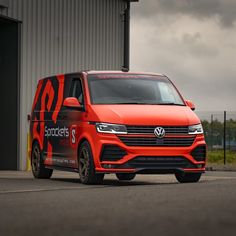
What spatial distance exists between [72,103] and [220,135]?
69.5 ft

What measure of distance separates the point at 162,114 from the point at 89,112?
1321 millimetres

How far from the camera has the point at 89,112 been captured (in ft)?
49.2

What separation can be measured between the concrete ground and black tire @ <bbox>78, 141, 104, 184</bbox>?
2.10 m

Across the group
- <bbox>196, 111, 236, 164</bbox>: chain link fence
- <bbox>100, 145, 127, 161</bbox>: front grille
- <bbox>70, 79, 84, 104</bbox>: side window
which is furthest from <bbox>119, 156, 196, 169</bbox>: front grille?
<bbox>196, 111, 236, 164</bbox>: chain link fence

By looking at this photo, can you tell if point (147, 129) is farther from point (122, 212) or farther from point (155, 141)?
point (122, 212)

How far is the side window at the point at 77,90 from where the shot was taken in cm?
1573

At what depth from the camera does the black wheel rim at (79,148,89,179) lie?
14870 mm

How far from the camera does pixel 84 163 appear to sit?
15.1 metres

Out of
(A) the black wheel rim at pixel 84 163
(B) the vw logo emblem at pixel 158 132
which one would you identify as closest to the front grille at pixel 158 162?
(B) the vw logo emblem at pixel 158 132

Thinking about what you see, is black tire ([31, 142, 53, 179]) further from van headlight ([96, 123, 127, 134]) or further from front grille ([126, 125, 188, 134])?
front grille ([126, 125, 188, 134])

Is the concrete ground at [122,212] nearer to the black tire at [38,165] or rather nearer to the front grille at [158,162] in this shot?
the front grille at [158,162]

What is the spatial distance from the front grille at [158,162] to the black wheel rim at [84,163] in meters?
0.79

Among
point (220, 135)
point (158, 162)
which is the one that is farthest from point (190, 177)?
point (220, 135)

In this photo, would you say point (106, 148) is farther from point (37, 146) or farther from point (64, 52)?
point (64, 52)
